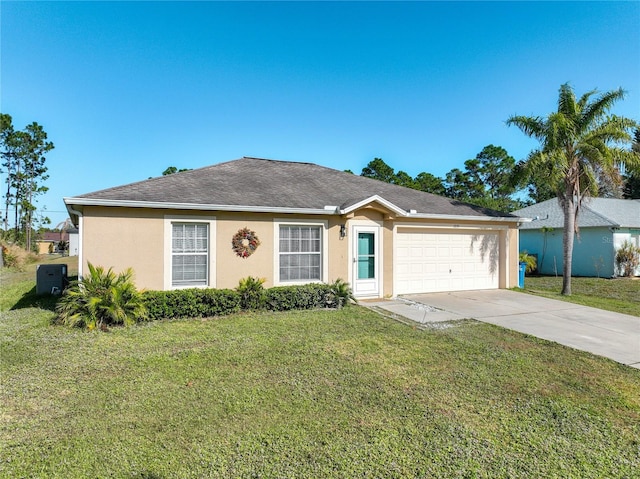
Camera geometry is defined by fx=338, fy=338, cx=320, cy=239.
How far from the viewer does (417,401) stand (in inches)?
158

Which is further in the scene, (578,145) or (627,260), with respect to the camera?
(627,260)

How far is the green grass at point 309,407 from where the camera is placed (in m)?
2.91

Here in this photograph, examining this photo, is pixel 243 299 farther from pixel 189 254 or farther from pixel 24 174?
pixel 24 174

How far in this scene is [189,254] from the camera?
347 inches

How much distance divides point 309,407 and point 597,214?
21135mm

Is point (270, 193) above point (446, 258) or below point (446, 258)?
above

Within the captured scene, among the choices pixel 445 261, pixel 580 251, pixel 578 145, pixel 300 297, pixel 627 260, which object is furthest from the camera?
pixel 580 251

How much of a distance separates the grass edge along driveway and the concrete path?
89 cm

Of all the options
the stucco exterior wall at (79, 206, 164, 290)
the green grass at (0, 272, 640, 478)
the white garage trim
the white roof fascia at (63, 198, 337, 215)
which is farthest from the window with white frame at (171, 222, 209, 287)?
the white garage trim

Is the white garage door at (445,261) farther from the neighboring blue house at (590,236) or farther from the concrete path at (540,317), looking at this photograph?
the neighboring blue house at (590,236)

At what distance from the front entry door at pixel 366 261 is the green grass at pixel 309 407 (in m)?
4.03

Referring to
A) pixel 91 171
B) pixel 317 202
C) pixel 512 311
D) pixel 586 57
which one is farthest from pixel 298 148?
pixel 512 311

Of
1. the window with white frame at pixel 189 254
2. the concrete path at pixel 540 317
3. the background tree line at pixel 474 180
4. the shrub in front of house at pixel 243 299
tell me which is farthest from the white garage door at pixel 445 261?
the background tree line at pixel 474 180

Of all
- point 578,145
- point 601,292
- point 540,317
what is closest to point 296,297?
point 540,317
